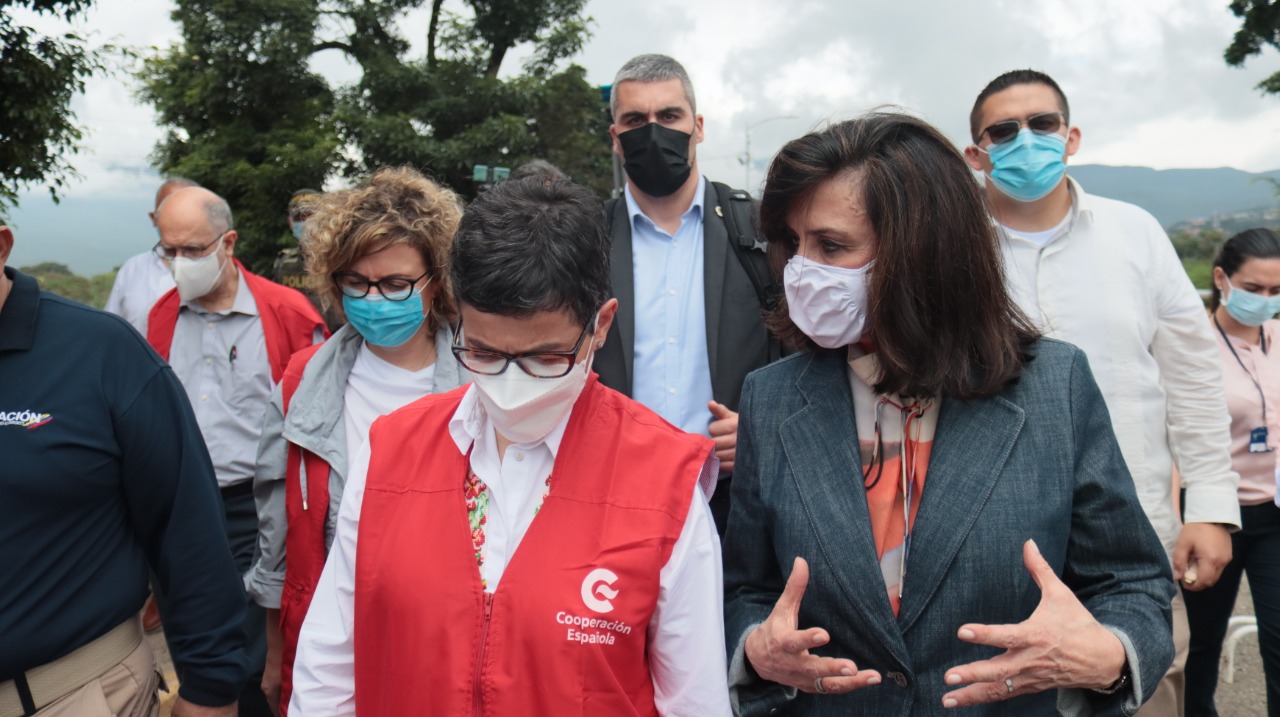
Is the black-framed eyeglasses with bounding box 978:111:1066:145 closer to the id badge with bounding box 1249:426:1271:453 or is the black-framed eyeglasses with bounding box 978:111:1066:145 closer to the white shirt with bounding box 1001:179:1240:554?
the white shirt with bounding box 1001:179:1240:554

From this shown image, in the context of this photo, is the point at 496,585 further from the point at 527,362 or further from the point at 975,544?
the point at 975,544

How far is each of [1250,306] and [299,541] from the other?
4.35 metres

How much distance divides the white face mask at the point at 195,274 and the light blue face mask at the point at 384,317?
1.57 m

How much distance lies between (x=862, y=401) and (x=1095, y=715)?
→ 2.29 feet

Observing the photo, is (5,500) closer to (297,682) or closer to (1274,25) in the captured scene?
(297,682)

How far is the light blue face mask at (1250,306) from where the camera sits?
4366 mm

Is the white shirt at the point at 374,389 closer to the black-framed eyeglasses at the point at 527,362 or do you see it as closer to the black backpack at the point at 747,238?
the black backpack at the point at 747,238

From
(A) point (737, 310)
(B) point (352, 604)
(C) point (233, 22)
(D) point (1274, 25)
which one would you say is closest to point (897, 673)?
(B) point (352, 604)

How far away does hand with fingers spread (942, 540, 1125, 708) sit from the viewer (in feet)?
4.76

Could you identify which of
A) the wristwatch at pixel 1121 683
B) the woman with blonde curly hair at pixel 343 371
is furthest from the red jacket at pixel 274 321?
the wristwatch at pixel 1121 683

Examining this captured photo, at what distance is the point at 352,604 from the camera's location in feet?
5.80

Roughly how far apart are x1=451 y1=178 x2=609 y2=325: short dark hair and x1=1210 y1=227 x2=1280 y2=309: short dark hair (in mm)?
4025

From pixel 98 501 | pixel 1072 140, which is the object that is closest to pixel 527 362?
pixel 98 501

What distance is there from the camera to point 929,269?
175 centimetres
